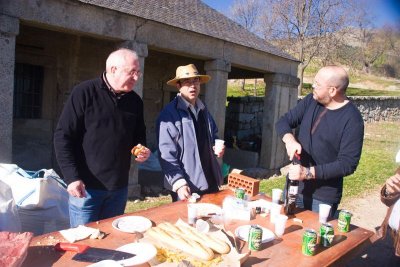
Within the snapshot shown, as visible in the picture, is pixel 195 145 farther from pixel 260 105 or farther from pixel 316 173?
pixel 260 105

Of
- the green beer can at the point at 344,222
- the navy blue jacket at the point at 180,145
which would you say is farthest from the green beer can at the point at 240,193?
the green beer can at the point at 344,222

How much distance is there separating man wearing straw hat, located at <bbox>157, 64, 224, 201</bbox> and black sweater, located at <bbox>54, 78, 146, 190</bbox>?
0.38 m

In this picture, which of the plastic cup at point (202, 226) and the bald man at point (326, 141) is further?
the bald man at point (326, 141)

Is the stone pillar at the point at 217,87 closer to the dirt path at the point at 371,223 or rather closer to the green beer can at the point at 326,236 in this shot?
the dirt path at the point at 371,223

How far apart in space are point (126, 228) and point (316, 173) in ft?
5.36

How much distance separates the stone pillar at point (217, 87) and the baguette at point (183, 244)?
6.48 metres

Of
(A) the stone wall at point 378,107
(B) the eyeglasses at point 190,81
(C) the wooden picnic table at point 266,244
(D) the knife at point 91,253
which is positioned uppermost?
(A) the stone wall at point 378,107

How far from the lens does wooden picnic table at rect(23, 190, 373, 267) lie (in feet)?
6.84

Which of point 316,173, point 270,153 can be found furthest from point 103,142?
point 270,153

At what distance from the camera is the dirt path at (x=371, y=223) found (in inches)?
187

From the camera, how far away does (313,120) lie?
3.41m

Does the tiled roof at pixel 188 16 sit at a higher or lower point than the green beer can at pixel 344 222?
higher

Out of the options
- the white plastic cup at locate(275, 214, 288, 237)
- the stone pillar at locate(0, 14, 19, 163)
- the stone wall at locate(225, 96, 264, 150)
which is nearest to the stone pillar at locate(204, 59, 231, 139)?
the stone wall at locate(225, 96, 264, 150)

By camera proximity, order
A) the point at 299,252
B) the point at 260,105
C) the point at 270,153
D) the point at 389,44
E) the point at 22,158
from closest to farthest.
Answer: the point at 389,44
the point at 299,252
the point at 22,158
the point at 270,153
the point at 260,105
